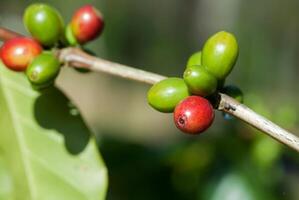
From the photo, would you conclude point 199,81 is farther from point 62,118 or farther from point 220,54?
point 62,118

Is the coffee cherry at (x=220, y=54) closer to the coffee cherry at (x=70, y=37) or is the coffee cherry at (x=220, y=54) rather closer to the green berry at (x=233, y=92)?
the green berry at (x=233, y=92)

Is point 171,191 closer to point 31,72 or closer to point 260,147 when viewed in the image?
point 260,147

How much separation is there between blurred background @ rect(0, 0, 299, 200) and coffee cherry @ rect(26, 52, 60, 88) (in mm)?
130

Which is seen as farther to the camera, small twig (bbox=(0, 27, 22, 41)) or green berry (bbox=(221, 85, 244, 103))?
small twig (bbox=(0, 27, 22, 41))

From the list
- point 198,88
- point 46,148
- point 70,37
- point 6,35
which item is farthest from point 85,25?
point 198,88

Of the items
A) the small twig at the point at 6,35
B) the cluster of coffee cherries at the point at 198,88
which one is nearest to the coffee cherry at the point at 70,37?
the small twig at the point at 6,35

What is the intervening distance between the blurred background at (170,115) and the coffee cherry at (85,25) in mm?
78

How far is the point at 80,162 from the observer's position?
1421 millimetres

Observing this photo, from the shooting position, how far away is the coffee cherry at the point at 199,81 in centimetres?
103

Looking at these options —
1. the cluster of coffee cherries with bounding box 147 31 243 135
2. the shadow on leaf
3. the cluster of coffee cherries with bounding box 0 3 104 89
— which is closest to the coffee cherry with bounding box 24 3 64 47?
the cluster of coffee cherries with bounding box 0 3 104 89

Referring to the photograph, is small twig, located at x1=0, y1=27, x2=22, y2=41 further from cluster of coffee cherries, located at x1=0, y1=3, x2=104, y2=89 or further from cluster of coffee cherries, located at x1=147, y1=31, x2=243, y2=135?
cluster of coffee cherries, located at x1=147, y1=31, x2=243, y2=135

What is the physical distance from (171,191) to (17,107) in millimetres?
946

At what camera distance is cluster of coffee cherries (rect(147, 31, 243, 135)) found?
3.29 ft

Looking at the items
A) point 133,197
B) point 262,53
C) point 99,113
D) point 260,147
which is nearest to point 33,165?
point 133,197
